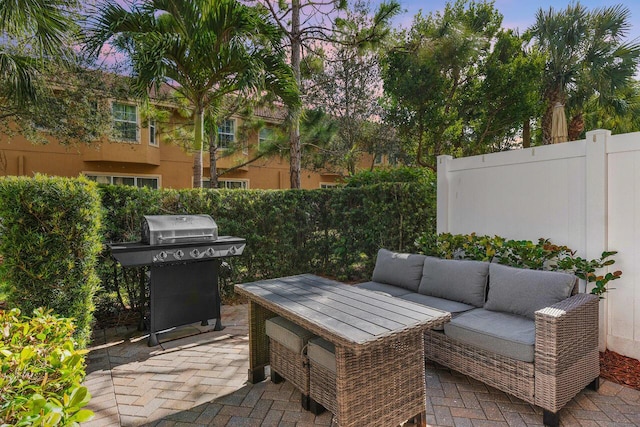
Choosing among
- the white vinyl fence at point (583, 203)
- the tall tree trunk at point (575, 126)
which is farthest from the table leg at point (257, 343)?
the tall tree trunk at point (575, 126)

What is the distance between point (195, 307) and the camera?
390 centimetres

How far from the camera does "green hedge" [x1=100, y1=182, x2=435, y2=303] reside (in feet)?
15.2

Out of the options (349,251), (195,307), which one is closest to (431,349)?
(195,307)

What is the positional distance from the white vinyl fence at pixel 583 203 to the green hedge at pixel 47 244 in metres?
4.34

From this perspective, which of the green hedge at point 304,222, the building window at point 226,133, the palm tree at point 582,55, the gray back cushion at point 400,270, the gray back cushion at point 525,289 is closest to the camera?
the gray back cushion at point 525,289

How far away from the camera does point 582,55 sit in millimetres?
8500

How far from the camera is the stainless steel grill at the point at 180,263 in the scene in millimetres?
3492

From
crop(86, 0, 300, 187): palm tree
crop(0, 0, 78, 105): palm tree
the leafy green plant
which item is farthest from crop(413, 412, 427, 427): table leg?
crop(0, 0, 78, 105): palm tree

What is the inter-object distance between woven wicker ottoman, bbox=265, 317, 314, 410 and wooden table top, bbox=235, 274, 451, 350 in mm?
240

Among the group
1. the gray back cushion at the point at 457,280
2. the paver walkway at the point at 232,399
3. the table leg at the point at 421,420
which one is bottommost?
the paver walkway at the point at 232,399

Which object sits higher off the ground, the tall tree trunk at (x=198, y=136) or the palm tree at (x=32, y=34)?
the palm tree at (x=32, y=34)

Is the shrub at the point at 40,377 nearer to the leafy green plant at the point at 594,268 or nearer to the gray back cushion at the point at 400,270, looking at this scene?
the gray back cushion at the point at 400,270

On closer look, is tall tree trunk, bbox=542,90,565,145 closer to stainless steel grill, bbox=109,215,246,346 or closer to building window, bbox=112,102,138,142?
stainless steel grill, bbox=109,215,246,346

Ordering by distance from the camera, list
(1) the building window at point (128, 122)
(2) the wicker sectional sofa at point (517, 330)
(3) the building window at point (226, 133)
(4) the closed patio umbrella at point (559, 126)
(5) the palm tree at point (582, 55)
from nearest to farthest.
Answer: (2) the wicker sectional sofa at point (517, 330)
(4) the closed patio umbrella at point (559, 126)
(5) the palm tree at point (582, 55)
(1) the building window at point (128, 122)
(3) the building window at point (226, 133)
